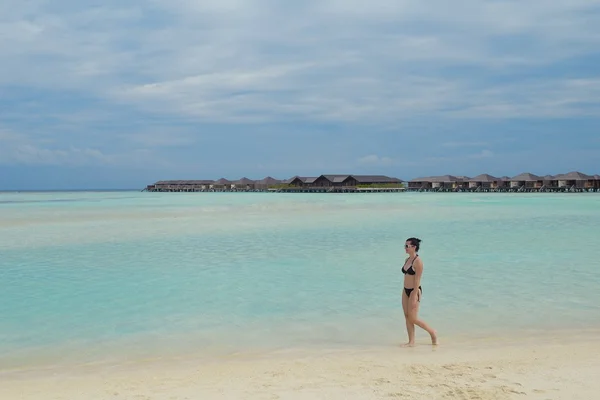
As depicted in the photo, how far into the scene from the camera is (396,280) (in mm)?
9656

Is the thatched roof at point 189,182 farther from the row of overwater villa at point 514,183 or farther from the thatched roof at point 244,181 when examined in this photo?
the row of overwater villa at point 514,183

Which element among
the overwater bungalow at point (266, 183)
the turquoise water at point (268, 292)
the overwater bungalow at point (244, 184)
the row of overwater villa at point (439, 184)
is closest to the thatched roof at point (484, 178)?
the row of overwater villa at point (439, 184)

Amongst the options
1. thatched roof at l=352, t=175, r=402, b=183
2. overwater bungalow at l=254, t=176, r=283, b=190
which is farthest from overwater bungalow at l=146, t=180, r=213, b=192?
thatched roof at l=352, t=175, r=402, b=183

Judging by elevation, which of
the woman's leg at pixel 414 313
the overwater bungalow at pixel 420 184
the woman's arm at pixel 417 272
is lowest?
the woman's leg at pixel 414 313

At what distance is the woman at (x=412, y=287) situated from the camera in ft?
17.0

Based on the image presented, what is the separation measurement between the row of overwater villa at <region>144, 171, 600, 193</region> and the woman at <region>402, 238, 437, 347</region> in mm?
72504

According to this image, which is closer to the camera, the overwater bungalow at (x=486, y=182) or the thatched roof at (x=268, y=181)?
the overwater bungalow at (x=486, y=182)

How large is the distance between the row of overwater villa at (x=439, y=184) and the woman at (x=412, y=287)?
7250 centimetres

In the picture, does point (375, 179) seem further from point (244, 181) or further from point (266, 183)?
point (244, 181)

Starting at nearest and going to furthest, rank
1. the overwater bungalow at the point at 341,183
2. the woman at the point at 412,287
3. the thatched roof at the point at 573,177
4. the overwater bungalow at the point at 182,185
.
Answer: the woman at the point at 412,287 < the thatched roof at the point at 573,177 < the overwater bungalow at the point at 341,183 < the overwater bungalow at the point at 182,185

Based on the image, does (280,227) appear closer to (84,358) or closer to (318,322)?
(318,322)

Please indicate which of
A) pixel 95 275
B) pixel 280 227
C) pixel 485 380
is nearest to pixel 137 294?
pixel 95 275

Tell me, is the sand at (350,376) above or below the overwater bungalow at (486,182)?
below

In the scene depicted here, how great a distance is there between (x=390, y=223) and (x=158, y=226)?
9683mm
